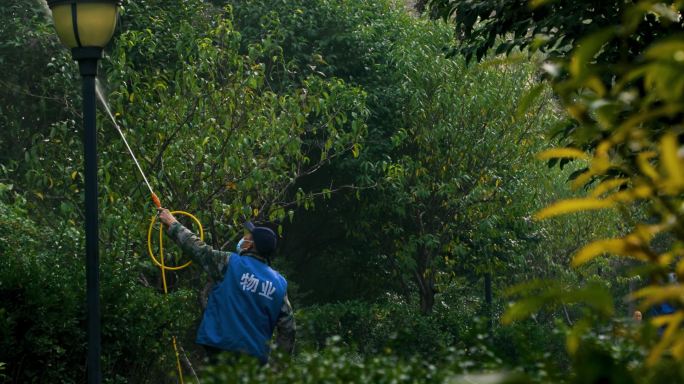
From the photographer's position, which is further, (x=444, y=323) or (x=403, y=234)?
(x=403, y=234)

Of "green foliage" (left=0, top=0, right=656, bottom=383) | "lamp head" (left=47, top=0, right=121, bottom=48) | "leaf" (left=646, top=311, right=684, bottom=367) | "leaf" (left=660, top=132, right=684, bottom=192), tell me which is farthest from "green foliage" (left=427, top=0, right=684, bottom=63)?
"leaf" (left=660, top=132, right=684, bottom=192)

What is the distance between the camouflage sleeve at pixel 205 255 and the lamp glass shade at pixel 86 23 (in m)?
1.61

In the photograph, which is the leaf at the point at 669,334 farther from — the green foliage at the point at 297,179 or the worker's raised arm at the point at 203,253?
the worker's raised arm at the point at 203,253

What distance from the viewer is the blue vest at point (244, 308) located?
28.2 ft

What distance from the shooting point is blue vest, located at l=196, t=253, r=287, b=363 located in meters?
8.60

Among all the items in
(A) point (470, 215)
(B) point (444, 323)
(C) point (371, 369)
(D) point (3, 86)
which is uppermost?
(C) point (371, 369)

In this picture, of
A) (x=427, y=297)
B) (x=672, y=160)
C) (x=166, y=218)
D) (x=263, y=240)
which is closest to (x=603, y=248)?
(x=672, y=160)

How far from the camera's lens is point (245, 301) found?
868 cm

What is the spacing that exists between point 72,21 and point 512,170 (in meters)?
13.3

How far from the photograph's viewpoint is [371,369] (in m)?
4.18

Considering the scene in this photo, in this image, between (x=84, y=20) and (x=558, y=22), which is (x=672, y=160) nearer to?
(x=84, y=20)

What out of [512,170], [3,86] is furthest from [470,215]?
[3,86]

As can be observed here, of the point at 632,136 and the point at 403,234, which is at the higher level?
the point at 632,136

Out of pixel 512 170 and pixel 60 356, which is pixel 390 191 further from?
pixel 60 356
